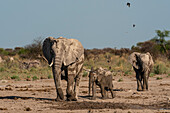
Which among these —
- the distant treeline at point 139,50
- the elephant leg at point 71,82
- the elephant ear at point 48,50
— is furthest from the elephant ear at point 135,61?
the distant treeline at point 139,50

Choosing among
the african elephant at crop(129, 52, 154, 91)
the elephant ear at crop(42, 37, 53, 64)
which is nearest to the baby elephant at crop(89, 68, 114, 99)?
the elephant ear at crop(42, 37, 53, 64)

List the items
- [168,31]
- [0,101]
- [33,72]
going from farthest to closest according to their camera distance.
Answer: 1. [168,31]
2. [33,72]
3. [0,101]

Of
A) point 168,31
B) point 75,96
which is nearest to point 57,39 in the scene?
point 75,96

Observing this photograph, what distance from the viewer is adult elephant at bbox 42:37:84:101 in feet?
46.5

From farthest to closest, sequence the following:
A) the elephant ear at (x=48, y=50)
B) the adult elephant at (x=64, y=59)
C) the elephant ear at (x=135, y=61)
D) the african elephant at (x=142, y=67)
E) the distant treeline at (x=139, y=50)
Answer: the distant treeline at (x=139, y=50)
the elephant ear at (x=135, y=61)
the african elephant at (x=142, y=67)
the elephant ear at (x=48, y=50)
the adult elephant at (x=64, y=59)

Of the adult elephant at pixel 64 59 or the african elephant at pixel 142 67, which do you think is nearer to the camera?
the adult elephant at pixel 64 59

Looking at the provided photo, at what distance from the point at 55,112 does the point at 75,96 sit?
11.7 feet

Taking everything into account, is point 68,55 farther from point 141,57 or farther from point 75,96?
point 141,57

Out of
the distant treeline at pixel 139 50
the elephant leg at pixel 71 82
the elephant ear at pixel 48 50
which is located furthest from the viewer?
the distant treeline at pixel 139 50

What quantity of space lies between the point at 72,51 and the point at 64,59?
0.68m

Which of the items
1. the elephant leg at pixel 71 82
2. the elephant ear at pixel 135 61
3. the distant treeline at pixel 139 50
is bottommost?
the elephant leg at pixel 71 82

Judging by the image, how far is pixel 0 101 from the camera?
47.7ft

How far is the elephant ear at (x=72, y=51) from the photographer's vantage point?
1465 centimetres

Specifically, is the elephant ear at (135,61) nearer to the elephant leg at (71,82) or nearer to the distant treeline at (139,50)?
the elephant leg at (71,82)
